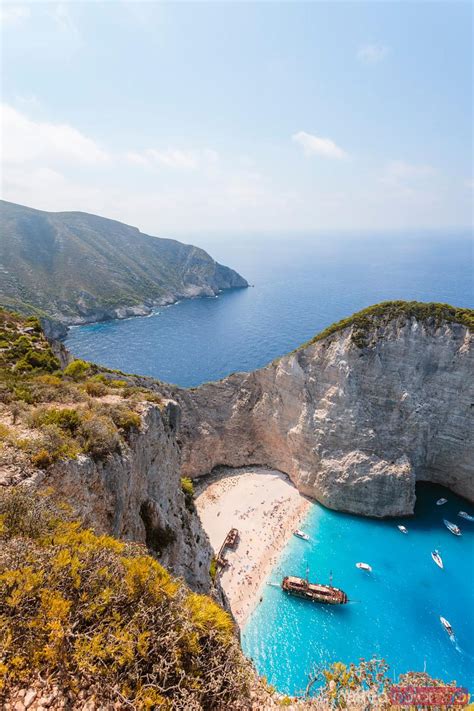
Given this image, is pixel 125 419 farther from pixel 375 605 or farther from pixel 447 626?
pixel 447 626

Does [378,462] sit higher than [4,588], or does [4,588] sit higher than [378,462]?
[4,588]

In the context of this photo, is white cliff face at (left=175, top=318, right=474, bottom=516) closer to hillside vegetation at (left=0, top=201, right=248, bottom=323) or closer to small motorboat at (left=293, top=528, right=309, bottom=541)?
small motorboat at (left=293, top=528, right=309, bottom=541)

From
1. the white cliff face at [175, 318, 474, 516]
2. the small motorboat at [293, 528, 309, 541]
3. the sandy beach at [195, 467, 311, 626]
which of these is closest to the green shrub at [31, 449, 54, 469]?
the sandy beach at [195, 467, 311, 626]

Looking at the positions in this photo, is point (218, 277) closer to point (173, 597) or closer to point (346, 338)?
point (346, 338)

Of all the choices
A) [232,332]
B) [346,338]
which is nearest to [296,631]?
[346,338]

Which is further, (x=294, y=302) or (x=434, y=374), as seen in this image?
(x=294, y=302)

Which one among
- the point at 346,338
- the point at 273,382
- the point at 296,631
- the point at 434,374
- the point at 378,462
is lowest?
the point at 296,631
